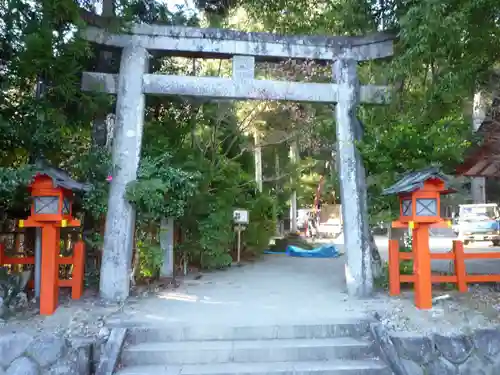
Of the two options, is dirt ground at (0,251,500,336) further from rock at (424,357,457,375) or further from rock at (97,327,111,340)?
rock at (424,357,457,375)

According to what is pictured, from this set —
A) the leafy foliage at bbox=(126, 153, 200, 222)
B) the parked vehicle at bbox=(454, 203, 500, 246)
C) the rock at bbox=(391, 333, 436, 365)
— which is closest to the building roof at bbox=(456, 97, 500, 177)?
the rock at bbox=(391, 333, 436, 365)

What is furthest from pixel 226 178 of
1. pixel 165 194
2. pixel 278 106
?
pixel 165 194

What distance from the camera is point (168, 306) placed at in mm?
6855

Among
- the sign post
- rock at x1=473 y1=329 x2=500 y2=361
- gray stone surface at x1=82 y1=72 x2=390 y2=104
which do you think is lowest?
rock at x1=473 y1=329 x2=500 y2=361

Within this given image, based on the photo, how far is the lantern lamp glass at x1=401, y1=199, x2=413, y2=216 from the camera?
672 cm

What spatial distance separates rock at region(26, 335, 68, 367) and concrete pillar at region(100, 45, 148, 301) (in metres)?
2.05

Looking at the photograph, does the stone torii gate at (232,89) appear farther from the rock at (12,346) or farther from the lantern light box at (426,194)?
the rock at (12,346)

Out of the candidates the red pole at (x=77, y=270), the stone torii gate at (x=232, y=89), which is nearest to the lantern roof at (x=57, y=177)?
the stone torii gate at (x=232, y=89)

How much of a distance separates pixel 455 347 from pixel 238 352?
2.77 m

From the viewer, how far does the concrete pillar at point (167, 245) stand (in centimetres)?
952

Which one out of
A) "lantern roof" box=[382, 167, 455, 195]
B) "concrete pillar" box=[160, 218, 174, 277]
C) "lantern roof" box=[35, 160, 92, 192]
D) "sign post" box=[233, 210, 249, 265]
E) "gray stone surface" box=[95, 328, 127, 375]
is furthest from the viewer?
"sign post" box=[233, 210, 249, 265]

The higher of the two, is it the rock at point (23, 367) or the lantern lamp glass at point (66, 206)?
the lantern lamp glass at point (66, 206)

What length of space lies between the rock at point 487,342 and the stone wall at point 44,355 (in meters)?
4.86

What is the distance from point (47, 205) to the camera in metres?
6.27
